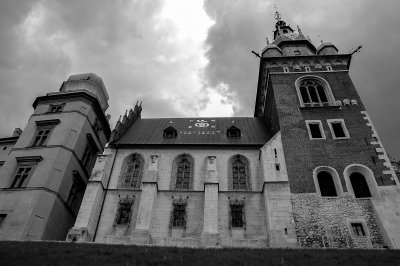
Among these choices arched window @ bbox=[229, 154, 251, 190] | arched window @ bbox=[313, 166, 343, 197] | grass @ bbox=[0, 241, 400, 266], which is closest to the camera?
grass @ bbox=[0, 241, 400, 266]

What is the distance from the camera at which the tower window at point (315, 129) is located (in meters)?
30.8

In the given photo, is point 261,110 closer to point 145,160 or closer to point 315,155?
point 315,155

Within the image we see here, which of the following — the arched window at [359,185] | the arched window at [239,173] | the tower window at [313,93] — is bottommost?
the arched window at [359,185]

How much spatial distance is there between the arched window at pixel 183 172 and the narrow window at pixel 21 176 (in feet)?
42.9

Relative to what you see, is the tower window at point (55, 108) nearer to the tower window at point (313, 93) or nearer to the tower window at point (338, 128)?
the tower window at point (313, 93)

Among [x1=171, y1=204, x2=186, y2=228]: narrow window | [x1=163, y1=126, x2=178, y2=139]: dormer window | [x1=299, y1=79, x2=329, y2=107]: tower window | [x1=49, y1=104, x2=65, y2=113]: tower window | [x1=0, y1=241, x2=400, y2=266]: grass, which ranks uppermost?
[x1=299, y1=79, x2=329, y2=107]: tower window

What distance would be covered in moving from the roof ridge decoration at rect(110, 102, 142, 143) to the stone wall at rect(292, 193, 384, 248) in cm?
1883

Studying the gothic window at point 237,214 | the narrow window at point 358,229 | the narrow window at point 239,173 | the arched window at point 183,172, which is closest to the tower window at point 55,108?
the arched window at point 183,172

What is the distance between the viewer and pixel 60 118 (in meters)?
34.0

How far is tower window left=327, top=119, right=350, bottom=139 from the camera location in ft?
100

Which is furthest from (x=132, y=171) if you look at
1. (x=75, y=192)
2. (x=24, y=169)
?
(x=24, y=169)

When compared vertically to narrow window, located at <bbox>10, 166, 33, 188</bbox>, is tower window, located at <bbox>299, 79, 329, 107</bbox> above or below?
above

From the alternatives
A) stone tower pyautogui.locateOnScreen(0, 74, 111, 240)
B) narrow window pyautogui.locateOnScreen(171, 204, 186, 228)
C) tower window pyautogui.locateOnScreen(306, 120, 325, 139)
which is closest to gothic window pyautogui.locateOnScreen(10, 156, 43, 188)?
stone tower pyautogui.locateOnScreen(0, 74, 111, 240)

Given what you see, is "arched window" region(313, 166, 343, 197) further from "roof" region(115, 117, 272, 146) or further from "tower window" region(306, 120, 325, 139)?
"roof" region(115, 117, 272, 146)
